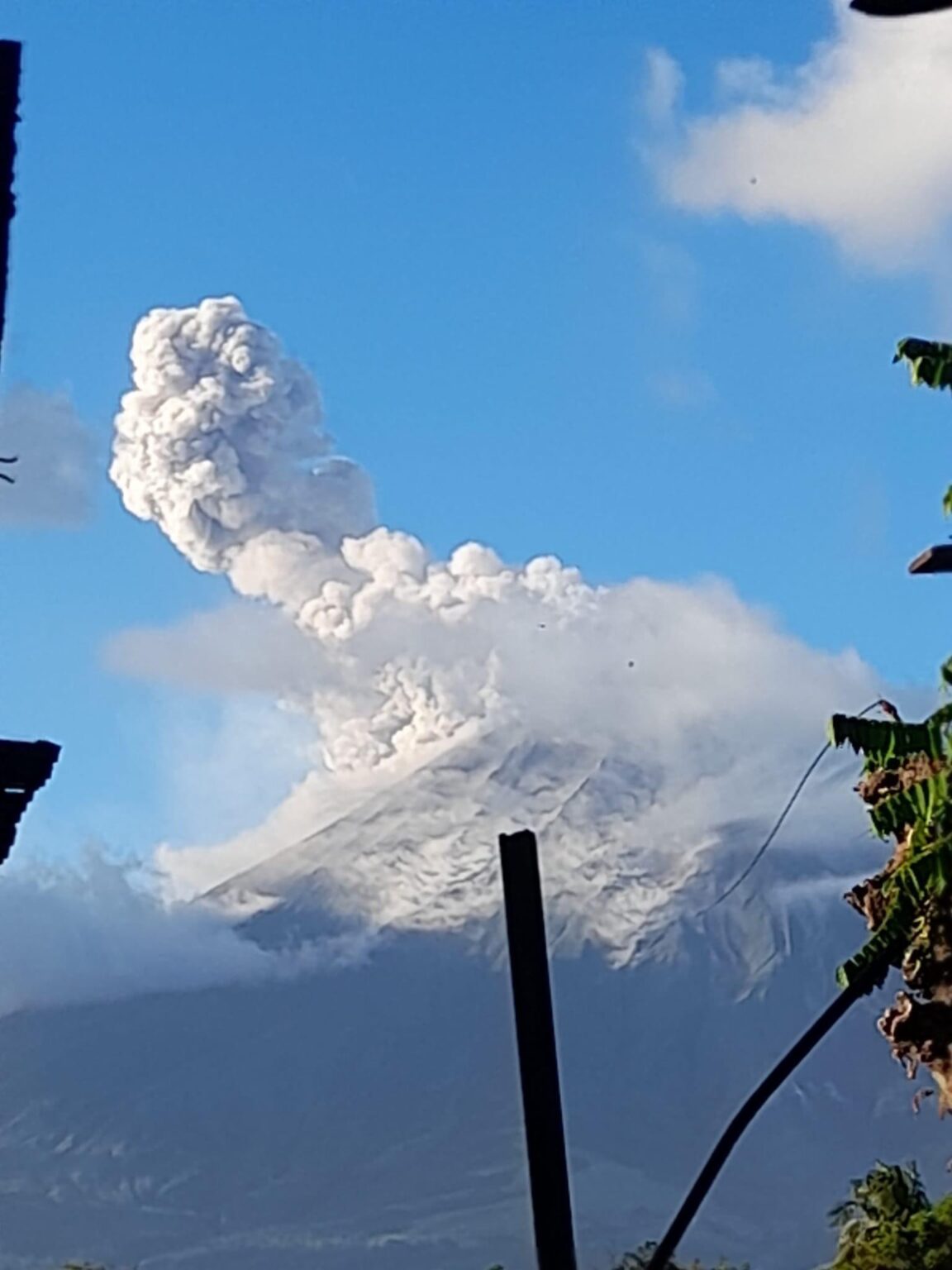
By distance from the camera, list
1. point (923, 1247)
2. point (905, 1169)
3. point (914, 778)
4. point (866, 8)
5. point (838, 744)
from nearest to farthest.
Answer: point (866, 8) → point (838, 744) → point (914, 778) → point (923, 1247) → point (905, 1169)

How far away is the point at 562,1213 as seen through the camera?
23.1 ft

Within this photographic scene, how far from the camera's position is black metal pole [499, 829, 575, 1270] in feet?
23.1

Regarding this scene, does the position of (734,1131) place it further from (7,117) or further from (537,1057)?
(7,117)

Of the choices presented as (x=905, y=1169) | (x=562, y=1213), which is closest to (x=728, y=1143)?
→ (x=562, y=1213)

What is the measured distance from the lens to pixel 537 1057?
280 inches

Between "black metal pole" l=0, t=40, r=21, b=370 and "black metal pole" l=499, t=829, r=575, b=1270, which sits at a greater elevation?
Result: "black metal pole" l=0, t=40, r=21, b=370

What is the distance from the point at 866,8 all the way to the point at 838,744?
26.2 ft

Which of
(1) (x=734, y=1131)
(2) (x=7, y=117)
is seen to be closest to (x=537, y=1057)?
(1) (x=734, y=1131)

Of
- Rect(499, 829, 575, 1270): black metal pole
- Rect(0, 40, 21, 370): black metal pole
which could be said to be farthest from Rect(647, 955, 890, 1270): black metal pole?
Rect(0, 40, 21, 370): black metal pole

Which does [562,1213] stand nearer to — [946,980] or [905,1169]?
[946,980]

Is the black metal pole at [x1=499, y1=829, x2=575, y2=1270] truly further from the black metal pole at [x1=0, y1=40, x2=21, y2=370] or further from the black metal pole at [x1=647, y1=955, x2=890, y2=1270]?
the black metal pole at [x1=0, y1=40, x2=21, y2=370]

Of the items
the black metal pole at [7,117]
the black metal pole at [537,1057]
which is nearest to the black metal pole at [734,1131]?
the black metal pole at [537,1057]

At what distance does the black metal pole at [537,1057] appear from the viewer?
7027mm

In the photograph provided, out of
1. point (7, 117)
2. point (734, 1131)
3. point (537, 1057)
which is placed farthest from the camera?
point (7, 117)
